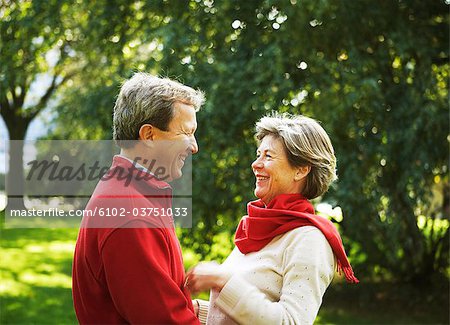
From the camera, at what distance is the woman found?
1.62m

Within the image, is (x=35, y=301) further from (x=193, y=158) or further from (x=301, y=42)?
(x=301, y=42)

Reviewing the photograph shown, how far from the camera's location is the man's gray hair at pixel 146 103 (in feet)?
5.04

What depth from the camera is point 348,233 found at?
17.9 feet

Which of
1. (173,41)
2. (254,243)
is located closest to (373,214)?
(173,41)

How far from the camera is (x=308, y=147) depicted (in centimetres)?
183

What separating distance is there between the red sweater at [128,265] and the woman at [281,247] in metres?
0.13

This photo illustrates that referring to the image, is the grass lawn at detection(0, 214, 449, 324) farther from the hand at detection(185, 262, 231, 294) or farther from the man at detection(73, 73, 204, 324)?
the man at detection(73, 73, 204, 324)

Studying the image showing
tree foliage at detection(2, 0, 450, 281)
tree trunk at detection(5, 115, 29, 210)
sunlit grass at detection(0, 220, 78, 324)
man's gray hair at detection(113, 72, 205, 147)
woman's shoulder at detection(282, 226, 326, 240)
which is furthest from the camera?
tree trunk at detection(5, 115, 29, 210)

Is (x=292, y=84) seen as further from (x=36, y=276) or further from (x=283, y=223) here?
(x=36, y=276)

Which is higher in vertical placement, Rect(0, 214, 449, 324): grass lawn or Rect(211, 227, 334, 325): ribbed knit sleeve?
Answer: Rect(211, 227, 334, 325): ribbed knit sleeve

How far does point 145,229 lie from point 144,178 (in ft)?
0.52

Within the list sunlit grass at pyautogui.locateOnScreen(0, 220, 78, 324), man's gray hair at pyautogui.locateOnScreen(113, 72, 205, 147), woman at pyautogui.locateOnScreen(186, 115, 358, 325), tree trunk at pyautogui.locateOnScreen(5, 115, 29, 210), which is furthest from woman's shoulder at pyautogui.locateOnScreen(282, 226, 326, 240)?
tree trunk at pyautogui.locateOnScreen(5, 115, 29, 210)

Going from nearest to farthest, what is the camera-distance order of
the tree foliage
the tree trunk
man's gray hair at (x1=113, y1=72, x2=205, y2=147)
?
man's gray hair at (x1=113, y1=72, x2=205, y2=147)
the tree foliage
the tree trunk

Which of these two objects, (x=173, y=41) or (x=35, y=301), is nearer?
(x=173, y=41)
